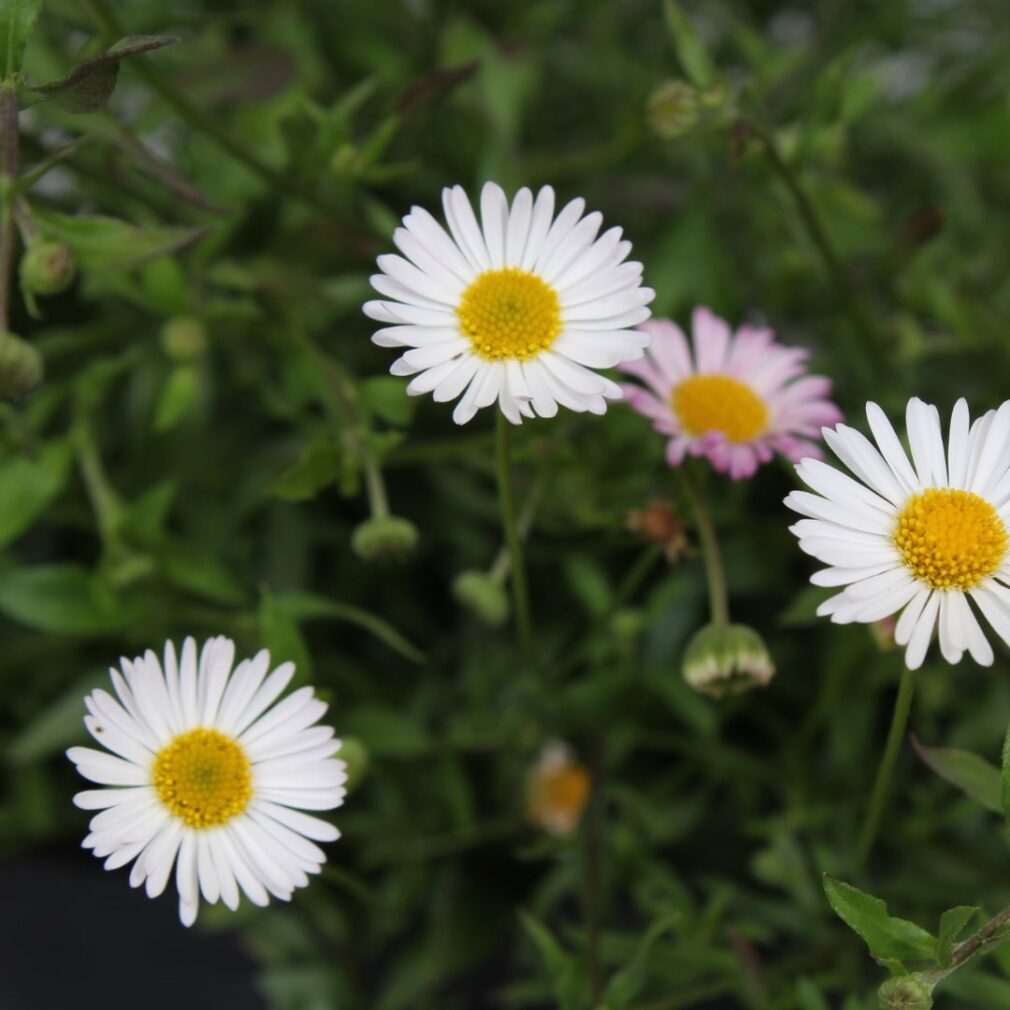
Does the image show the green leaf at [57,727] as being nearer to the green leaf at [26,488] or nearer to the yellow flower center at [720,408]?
the green leaf at [26,488]

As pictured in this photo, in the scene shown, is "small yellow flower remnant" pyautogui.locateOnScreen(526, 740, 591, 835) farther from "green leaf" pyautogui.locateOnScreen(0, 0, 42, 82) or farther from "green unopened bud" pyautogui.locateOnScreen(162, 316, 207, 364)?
"green leaf" pyautogui.locateOnScreen(0, 0, 42, 82)

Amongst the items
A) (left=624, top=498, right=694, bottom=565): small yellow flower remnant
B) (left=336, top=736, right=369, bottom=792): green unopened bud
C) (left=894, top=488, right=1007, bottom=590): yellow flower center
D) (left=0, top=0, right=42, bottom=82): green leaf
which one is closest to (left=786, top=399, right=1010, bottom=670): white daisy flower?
(left=894, top=488, right=1007, bottom=590): yellow flower center

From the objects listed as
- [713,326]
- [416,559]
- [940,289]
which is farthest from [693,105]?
[416,559]

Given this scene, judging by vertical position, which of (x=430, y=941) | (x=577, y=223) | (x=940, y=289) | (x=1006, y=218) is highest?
(x=1006, y=218)

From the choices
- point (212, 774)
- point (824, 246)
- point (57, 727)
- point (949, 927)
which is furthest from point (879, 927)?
point (57, 727)

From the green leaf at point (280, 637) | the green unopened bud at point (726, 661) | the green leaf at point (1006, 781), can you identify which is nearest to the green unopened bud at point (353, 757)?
the green leaf at point (280, 637)

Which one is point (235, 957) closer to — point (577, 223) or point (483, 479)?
point (483, 479)
